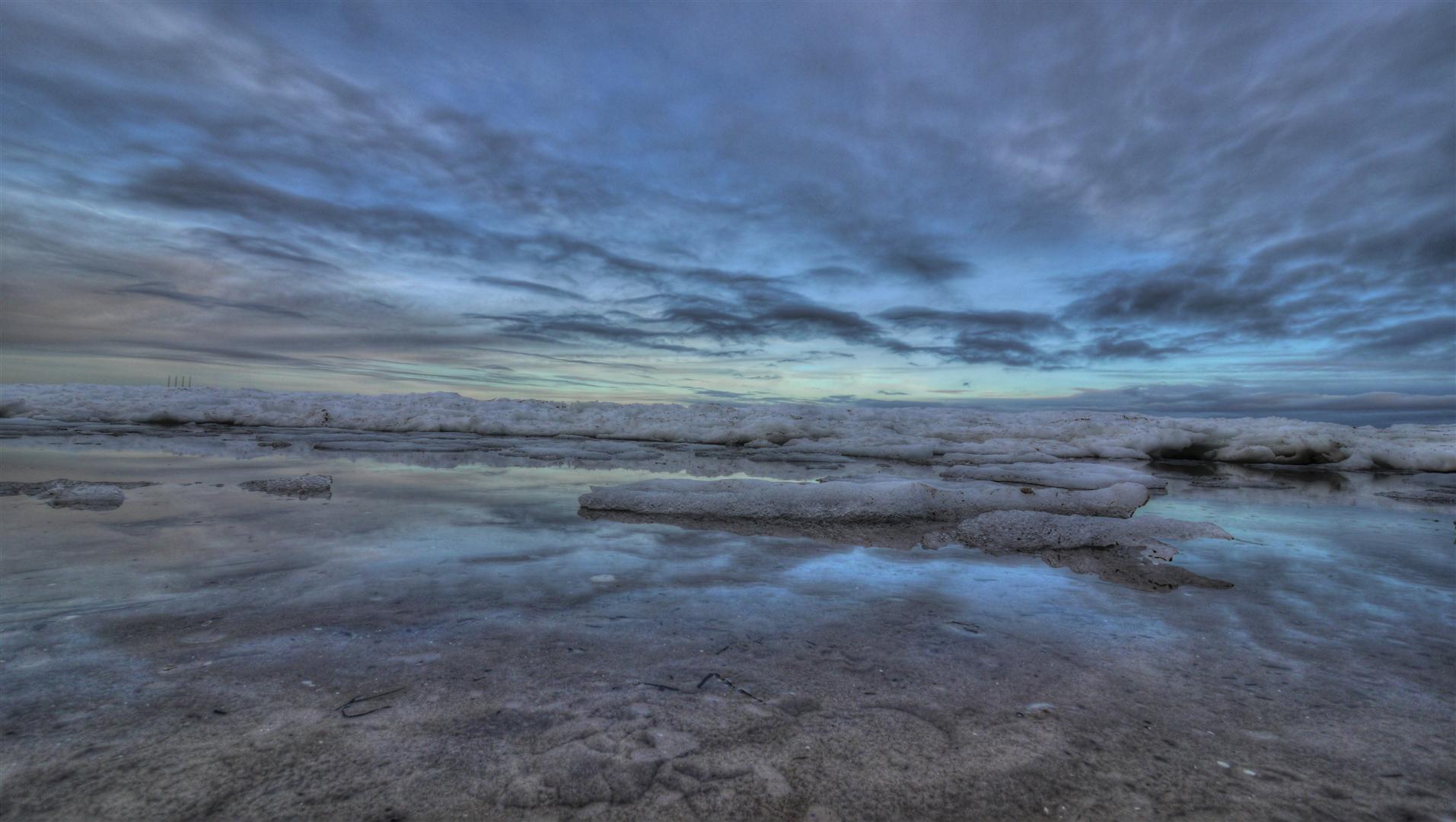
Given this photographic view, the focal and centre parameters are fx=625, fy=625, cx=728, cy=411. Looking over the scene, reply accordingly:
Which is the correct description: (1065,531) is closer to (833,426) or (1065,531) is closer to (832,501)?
(832,501)

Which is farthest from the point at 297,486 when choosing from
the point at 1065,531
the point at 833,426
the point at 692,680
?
the point at 833,426

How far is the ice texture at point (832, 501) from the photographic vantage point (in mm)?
4613

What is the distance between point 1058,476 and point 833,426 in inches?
332

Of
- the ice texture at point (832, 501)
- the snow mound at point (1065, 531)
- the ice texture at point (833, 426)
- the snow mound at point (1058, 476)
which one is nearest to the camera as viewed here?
the snow mound at point (1065, 531)

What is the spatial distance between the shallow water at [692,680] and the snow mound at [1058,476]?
3253 mm

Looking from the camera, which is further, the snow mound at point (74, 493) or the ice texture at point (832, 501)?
the ice texture at point (832, 501)

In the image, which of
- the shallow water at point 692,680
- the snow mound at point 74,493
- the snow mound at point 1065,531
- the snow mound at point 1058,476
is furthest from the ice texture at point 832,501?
the snow mound at point 74,493

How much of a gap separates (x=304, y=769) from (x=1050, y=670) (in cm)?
192

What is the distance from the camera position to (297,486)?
16.9 feet

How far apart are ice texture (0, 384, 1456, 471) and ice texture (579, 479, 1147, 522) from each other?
5.15 metres

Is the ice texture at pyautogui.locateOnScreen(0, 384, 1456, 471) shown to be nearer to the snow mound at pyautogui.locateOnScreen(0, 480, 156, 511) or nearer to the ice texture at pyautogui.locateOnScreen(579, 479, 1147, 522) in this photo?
the ice texture at pyautogui.locateOnScreen(579, 479, 1147, 522)

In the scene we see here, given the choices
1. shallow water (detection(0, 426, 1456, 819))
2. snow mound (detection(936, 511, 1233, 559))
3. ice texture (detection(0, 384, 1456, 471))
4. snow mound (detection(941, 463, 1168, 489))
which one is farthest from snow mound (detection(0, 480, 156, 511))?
ice texture (detection(0, 384, 1456, 471))

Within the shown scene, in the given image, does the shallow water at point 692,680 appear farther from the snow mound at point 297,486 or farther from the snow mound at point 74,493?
the snow mound at point 297,486

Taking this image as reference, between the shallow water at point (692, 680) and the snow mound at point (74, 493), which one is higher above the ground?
the shallow water at point (692, 680)
